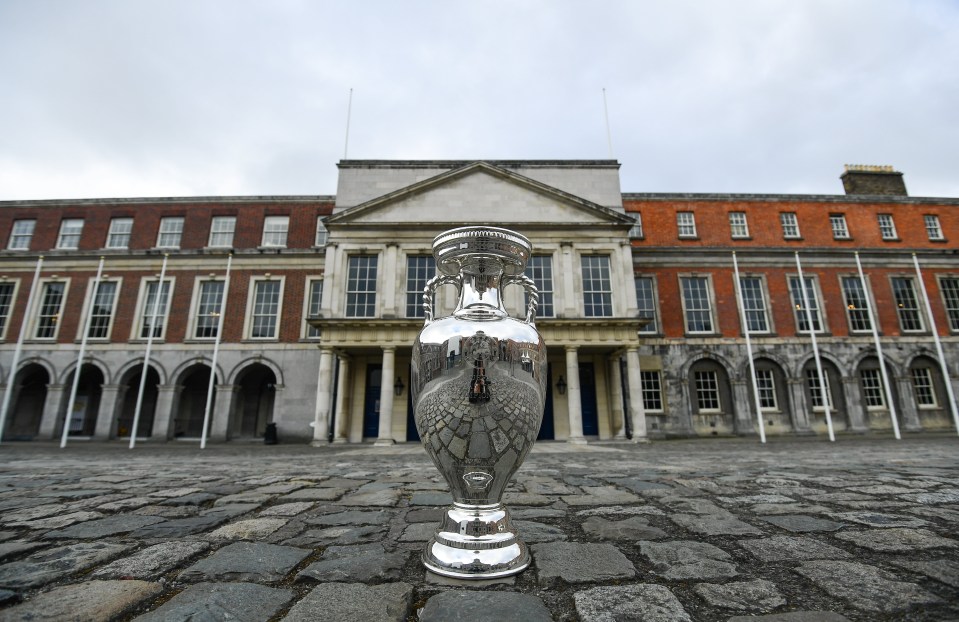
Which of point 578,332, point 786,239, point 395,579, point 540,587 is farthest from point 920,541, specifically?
point 786,239

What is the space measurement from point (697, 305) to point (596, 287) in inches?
252

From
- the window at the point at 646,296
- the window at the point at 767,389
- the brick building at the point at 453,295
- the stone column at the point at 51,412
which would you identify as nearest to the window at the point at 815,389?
the brick building at the point at 453,295

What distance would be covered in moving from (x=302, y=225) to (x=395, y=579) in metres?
20.5

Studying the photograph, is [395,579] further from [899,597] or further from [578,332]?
[578,332]

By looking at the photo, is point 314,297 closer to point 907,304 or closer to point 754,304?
point 754,304

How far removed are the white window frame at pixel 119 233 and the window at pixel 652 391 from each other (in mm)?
24062

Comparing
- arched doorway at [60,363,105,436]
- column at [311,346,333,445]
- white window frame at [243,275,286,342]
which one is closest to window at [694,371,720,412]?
column at [311,346,333,445]

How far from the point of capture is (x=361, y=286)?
14930 millimetres

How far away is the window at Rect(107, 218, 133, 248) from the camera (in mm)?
19828

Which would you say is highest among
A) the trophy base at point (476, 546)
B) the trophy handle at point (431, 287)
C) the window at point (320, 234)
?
the window at point (320, 234)

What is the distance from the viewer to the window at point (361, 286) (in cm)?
1477

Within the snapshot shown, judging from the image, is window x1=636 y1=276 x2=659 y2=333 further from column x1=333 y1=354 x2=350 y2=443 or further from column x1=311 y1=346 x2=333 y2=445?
column x1=311 y1=346 x2=333 y2=445

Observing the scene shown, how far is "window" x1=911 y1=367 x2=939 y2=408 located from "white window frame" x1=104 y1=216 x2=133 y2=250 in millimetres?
35641

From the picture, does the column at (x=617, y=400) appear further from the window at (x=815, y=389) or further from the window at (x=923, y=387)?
the window at (x=923, y=387)
